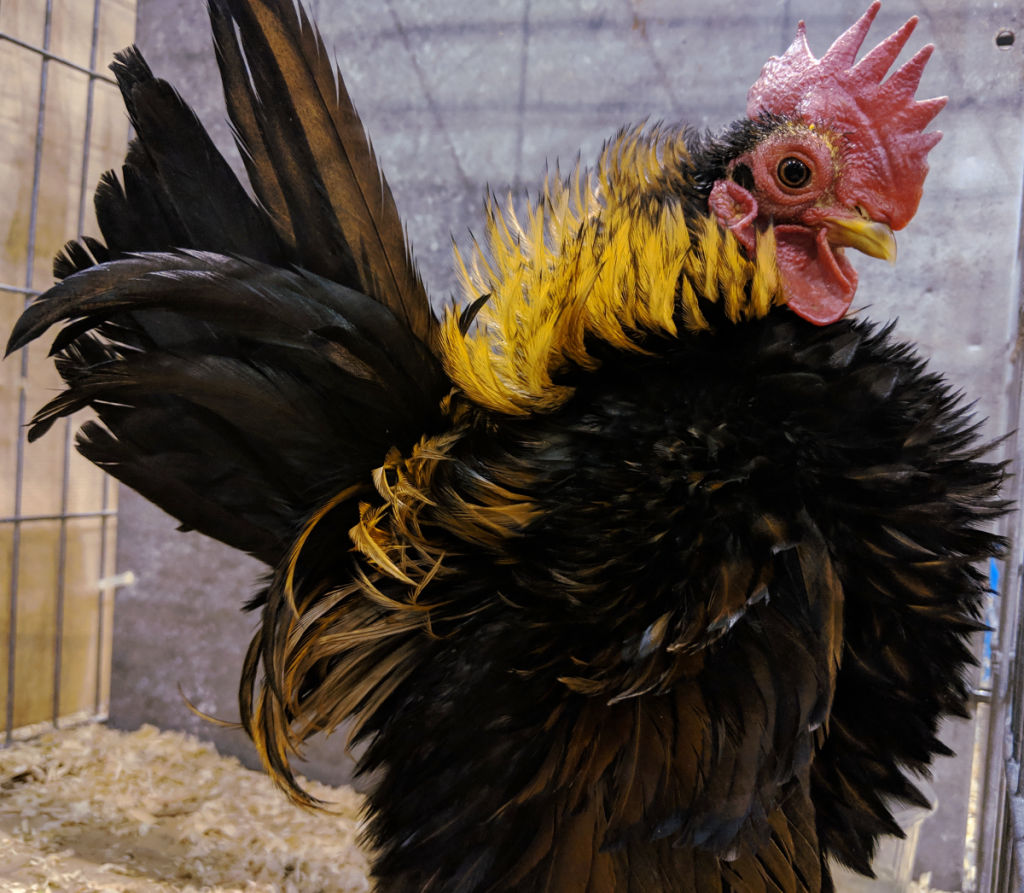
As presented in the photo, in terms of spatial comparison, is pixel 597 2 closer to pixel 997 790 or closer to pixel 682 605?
pixel 682 605

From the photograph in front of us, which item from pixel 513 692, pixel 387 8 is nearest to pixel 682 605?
pixel 513 692

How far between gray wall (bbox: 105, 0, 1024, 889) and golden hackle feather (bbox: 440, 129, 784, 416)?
3.05 ft

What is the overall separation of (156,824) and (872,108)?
1810 millimetres

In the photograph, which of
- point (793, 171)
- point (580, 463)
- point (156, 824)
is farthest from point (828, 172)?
point (156, 824)

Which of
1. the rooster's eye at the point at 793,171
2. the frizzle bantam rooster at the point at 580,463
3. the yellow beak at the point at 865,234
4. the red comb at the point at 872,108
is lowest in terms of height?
the frizzle bantam rooster at the point at 580,463

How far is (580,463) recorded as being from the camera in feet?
2.73

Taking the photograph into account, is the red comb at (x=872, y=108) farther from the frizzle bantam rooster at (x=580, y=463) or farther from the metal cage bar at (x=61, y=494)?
Result: the metal cage bar at (x=61, y=494)

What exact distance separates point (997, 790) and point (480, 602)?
1.01m

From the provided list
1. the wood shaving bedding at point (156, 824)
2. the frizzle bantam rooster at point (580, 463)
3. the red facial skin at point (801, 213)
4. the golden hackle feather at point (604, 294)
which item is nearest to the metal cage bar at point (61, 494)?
the wood shaving bedding at point (156, 824)

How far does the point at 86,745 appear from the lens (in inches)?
77.4

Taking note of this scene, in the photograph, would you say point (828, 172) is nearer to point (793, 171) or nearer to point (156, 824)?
point (793, 171)

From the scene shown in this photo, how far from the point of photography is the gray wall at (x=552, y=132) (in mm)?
1577

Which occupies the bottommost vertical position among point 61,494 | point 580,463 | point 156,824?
point 156,824

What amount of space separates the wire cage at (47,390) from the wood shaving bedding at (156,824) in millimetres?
178
